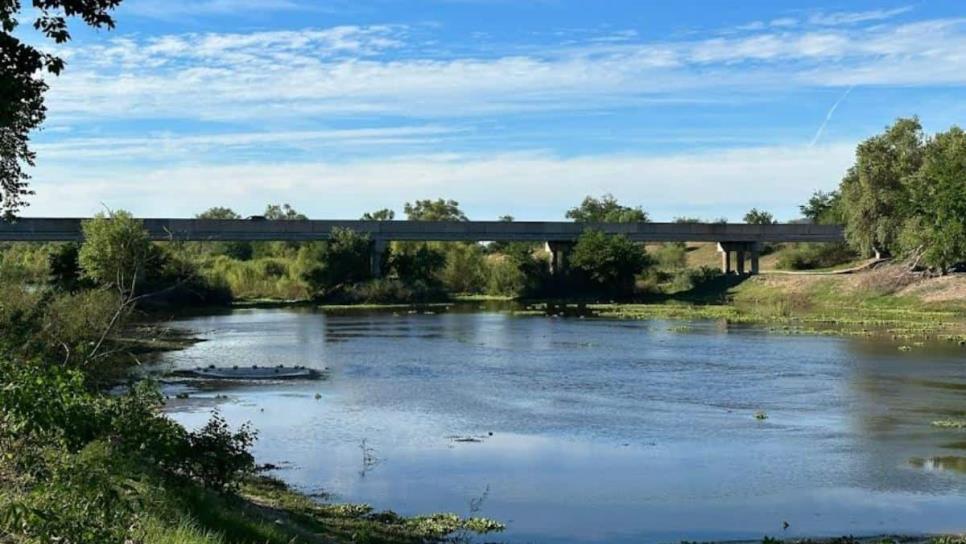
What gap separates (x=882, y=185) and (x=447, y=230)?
42290 millimetres

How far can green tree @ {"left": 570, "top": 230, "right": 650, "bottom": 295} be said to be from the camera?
103m

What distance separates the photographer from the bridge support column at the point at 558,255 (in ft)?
362

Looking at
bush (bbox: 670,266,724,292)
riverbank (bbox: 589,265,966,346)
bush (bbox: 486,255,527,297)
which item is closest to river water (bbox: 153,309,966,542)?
riverbank (bbox: 589,265,966,346)

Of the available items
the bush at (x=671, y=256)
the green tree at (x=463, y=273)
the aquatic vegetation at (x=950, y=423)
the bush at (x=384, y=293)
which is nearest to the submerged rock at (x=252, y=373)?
the aquatic vegetation at (x=950, y=423)

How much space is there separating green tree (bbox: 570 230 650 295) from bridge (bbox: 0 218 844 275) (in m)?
4.03

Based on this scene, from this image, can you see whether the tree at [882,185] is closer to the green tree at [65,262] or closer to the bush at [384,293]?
the bush at [384,293]

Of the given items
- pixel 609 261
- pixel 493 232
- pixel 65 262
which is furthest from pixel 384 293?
pixel 65 262

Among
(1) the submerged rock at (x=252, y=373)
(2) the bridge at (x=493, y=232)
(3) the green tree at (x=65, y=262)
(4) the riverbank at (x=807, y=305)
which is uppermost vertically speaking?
(2) the bridge at (x=493, y=232)

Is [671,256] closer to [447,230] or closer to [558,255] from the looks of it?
[558,255]

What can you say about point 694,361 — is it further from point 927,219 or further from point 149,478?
point 927,219

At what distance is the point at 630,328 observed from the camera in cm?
6556

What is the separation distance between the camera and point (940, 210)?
7994 cm

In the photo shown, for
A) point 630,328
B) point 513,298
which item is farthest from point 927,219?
point 513,298

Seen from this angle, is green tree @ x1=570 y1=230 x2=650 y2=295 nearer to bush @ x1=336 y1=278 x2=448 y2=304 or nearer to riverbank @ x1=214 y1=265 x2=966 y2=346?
riverbank @ x1=214 y1=265 x2=966 y2=346
